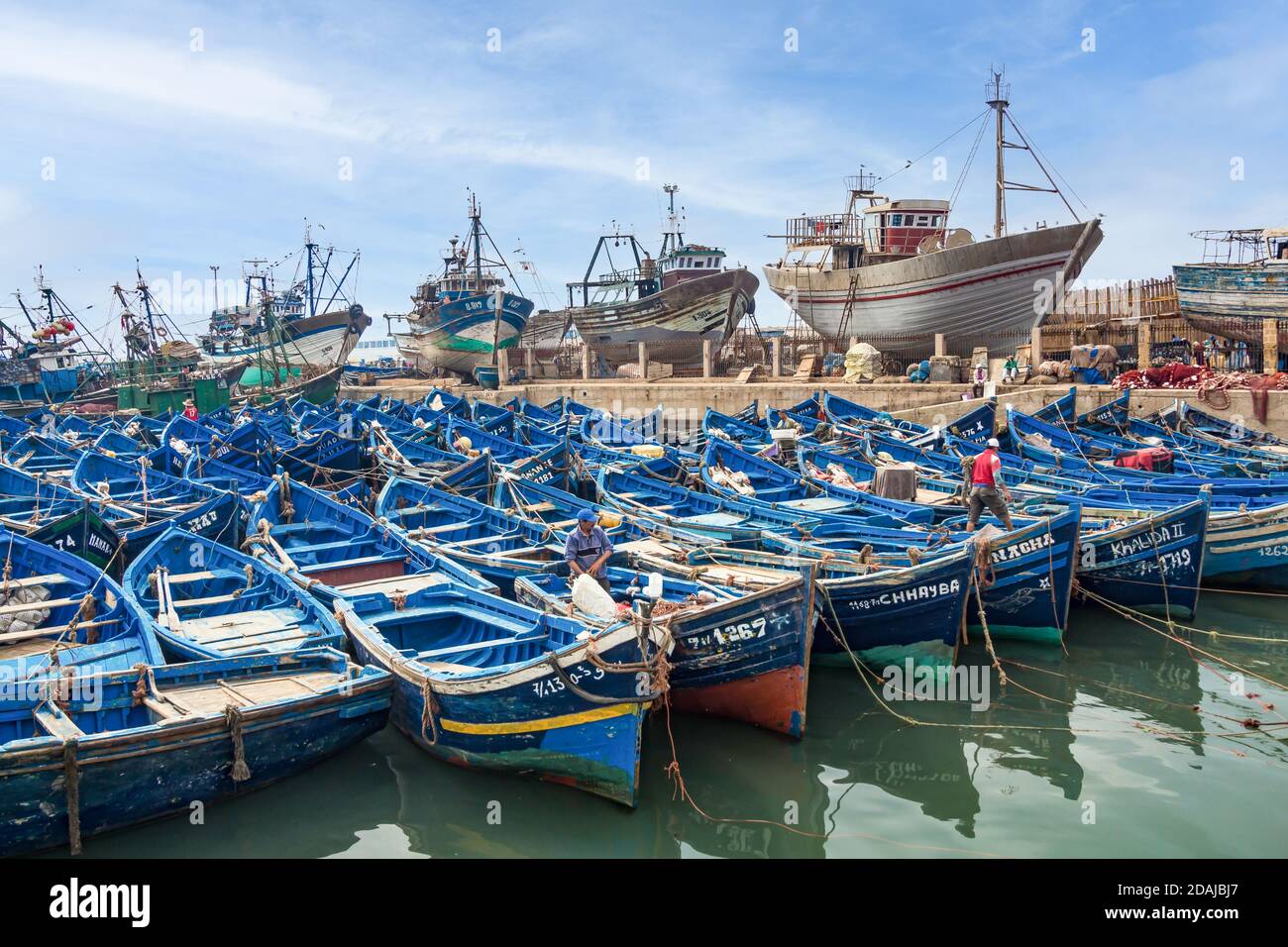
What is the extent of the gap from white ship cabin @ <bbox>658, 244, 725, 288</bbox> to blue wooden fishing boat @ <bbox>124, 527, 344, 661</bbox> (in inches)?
1469

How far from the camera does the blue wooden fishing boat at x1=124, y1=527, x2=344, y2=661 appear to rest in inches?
418

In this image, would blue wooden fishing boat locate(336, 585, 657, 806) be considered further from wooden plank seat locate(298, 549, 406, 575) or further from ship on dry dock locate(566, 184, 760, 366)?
ship on dry dock locate(566, 184, 760, 366)

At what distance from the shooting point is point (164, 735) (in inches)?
322

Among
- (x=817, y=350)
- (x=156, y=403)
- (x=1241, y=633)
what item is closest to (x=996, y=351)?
(x=817, y=350)

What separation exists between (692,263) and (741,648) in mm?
40394

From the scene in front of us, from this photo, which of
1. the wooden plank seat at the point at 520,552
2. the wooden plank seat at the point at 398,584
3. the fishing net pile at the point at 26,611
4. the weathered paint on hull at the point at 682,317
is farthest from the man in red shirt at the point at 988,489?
the weathered paint on hull at the point at 682,317

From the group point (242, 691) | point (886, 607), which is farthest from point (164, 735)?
point (886, 607)

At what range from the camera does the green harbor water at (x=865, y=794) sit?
29.2 feet

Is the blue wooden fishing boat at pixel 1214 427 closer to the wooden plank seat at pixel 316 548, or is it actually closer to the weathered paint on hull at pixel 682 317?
the wooden plank seat at pixel 316 548

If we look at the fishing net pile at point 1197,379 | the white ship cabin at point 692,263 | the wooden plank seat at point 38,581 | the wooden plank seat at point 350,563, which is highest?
the white ship cabin at point 692,263

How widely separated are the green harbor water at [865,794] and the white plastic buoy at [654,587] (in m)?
1.67

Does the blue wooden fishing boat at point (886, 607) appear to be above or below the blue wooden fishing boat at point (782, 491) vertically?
below

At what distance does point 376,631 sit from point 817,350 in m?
34.8
